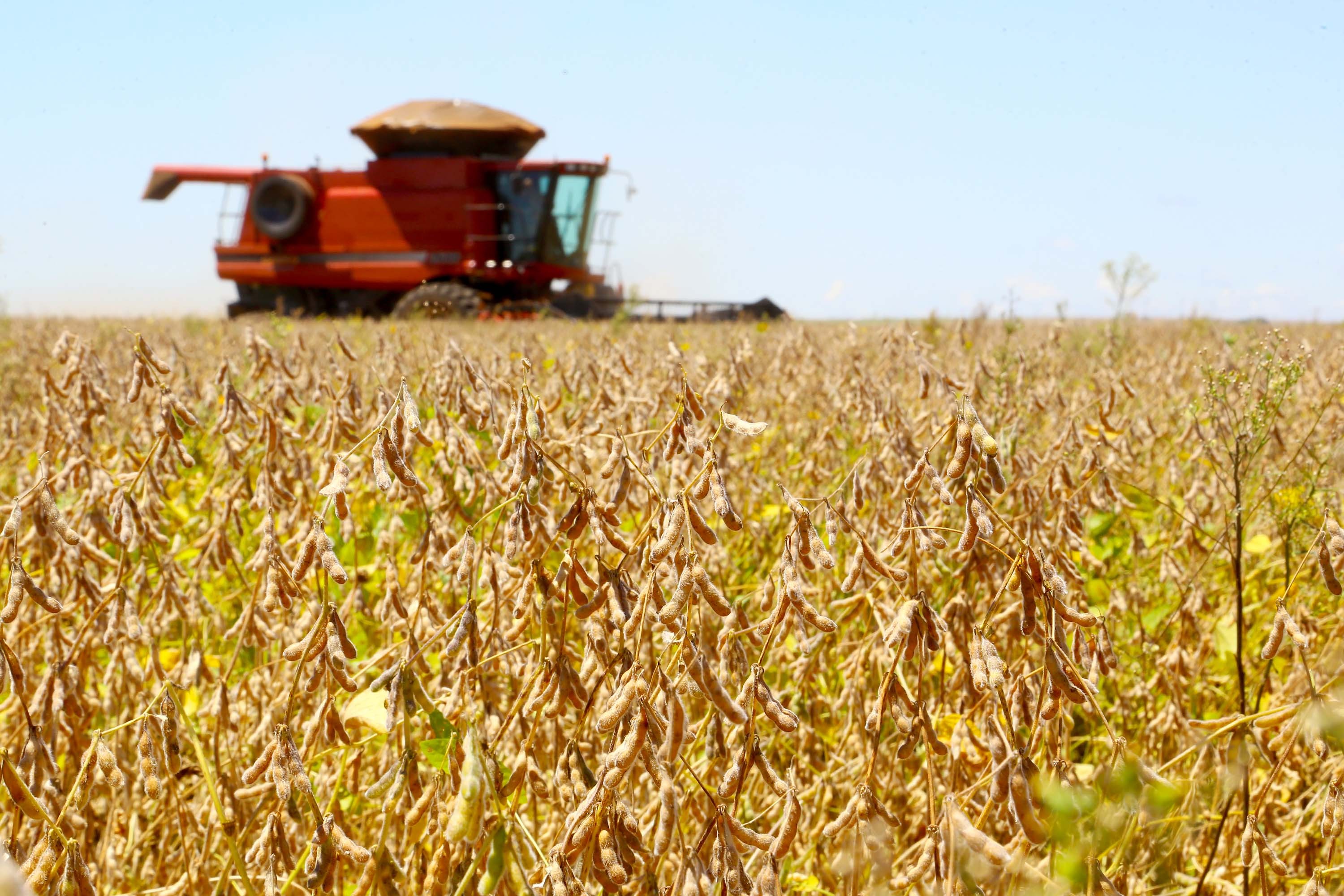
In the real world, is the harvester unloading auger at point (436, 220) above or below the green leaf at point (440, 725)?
above

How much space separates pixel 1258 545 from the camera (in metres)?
2.77

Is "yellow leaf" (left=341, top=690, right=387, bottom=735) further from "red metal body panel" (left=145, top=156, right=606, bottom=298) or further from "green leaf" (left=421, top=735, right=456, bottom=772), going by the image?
"red metal body panel" (left=145, top=156, right=606, bottom=298)

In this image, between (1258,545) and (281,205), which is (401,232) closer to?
(281,205)

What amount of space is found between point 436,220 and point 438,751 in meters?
16.6

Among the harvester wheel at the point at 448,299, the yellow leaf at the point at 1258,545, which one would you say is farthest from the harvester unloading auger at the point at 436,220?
the yellow leaf at the point at 1258,545

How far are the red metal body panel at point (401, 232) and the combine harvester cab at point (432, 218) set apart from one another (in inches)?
0.8

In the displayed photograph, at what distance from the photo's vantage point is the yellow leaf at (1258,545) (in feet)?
8.98

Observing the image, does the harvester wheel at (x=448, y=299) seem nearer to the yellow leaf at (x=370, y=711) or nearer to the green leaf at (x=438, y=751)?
the yellow leaf at (x=370, y=711)

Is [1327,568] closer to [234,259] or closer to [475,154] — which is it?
[475,154]

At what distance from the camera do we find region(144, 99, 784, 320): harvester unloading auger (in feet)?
55.0

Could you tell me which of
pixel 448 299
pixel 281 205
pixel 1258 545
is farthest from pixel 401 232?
pixel 1258 545

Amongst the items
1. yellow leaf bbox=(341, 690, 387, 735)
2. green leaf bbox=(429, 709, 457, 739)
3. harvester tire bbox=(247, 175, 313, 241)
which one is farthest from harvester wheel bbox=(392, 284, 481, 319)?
green leaf bbox=(429, 709, 457, 739)

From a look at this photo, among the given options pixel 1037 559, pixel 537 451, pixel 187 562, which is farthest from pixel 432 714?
pixel 187 562

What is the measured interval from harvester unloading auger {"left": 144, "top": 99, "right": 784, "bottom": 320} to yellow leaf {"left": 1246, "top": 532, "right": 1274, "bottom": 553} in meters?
13.5
